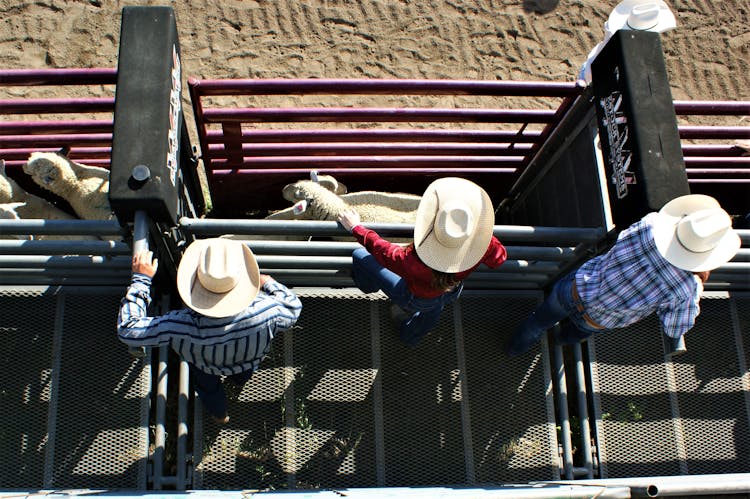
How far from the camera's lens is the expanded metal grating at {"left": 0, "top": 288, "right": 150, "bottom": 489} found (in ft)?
13.7

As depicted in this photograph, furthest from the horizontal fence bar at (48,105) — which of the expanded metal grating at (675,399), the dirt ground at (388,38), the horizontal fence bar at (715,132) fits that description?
the horizontal fence bar at (715,132)

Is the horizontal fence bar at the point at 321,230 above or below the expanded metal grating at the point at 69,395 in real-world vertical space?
above

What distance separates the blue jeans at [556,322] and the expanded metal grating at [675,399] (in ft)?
1.46

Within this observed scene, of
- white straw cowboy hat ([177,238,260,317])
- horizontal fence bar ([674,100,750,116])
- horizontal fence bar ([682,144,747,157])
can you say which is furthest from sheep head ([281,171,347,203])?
horizontal fence bar ([682,144,747,157])

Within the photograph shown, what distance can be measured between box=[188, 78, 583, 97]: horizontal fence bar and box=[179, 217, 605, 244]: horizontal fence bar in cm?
107

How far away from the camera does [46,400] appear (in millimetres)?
4301

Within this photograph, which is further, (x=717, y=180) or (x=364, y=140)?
(x=717, y=180)

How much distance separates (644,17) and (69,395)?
186 inches

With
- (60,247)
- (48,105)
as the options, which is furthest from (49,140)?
(60,247)

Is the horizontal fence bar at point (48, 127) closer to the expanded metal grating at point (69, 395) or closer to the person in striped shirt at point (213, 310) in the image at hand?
the expanded metal grating at point (69, 395)

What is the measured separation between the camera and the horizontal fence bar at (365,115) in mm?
4570

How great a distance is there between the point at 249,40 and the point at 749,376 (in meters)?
5.66

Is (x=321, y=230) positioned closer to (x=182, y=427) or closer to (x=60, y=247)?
(x=60, y=247)

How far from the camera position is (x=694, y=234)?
3305mm
